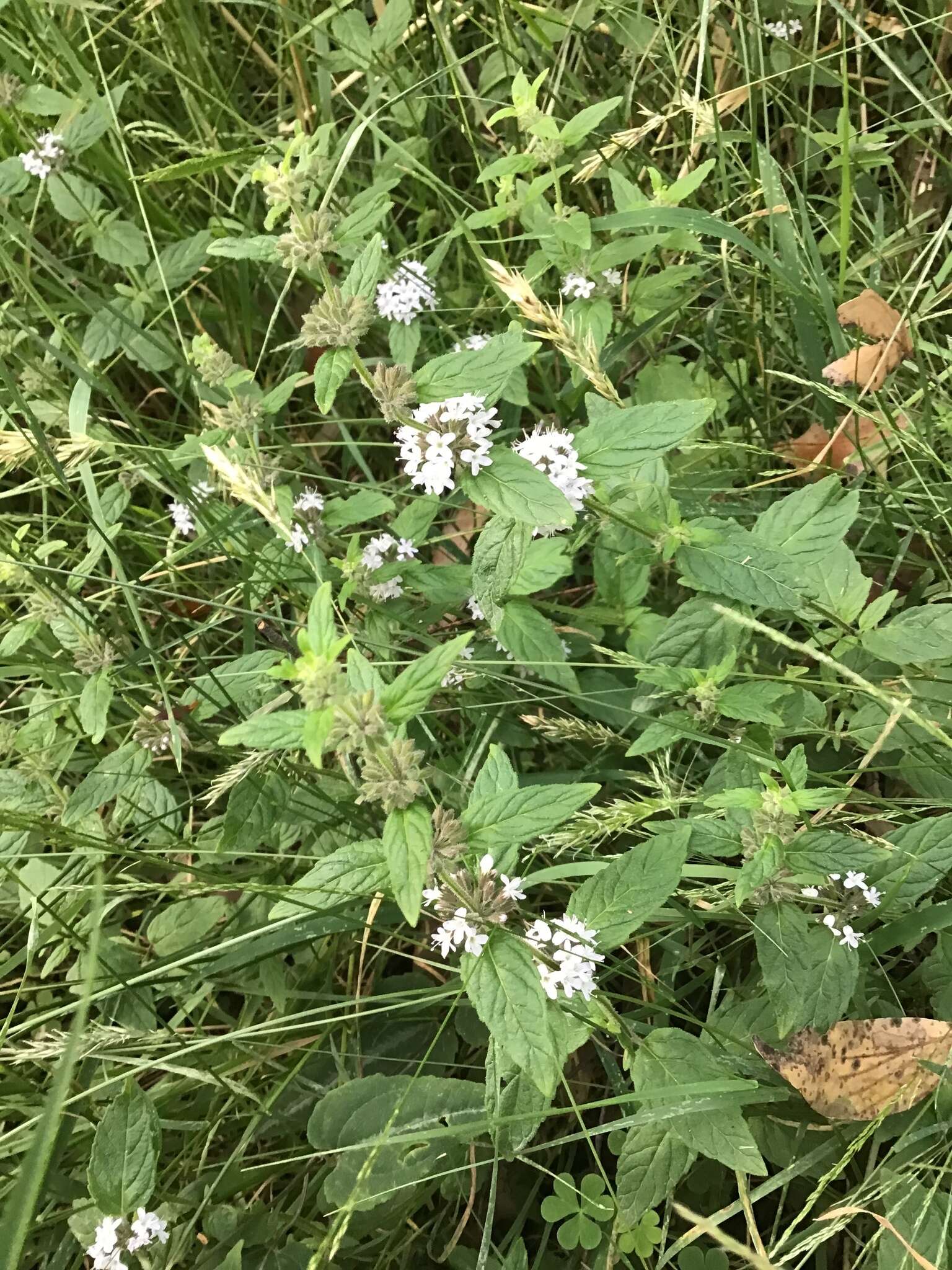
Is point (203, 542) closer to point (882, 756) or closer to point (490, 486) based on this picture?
point (490, 486)

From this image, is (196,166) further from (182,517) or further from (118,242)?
(182,517)

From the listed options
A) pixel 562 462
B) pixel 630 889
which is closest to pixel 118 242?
pixel 562 462

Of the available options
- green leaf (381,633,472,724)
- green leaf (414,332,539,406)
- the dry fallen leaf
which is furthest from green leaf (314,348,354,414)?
the dry fallen leaf

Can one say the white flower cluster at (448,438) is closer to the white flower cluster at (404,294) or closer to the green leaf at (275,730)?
the green leaf at (275,730)

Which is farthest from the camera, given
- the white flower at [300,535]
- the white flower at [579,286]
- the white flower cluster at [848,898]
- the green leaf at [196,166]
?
the white flower at [579,286]

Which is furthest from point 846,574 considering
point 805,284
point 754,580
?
point 805,284

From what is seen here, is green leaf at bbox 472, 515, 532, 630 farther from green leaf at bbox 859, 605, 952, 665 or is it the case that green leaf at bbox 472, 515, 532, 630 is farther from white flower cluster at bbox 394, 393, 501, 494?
green leaf at bbox 859, 605, 952, 665

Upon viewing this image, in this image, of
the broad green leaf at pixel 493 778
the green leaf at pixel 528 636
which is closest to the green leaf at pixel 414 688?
the broad green leaf at pixel 493 778
